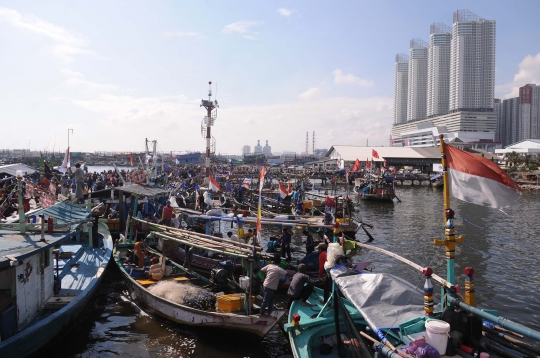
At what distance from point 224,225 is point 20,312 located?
21.3 meters

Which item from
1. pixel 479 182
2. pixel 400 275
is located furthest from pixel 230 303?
pixel 400 275

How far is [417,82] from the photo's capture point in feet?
582

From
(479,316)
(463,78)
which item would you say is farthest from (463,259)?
(463,78)

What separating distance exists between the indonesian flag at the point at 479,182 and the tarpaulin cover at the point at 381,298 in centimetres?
212

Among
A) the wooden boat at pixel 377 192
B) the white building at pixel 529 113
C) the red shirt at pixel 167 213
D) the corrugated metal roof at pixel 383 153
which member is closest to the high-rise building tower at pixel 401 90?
the white building at pixel 529 113

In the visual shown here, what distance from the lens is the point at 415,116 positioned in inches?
7062

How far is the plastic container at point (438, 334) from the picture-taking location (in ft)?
20.8

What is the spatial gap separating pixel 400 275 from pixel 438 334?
478 inches

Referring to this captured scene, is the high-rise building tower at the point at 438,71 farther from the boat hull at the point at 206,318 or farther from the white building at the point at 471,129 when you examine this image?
the boat hull at the point at 206,318

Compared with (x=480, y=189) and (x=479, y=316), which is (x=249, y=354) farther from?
(x=480, y=189)

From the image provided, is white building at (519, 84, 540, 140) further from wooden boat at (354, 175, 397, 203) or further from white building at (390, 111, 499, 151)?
wooden boat at (354, 175, 397, 203)

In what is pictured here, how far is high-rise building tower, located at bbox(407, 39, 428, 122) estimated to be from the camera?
570 ft

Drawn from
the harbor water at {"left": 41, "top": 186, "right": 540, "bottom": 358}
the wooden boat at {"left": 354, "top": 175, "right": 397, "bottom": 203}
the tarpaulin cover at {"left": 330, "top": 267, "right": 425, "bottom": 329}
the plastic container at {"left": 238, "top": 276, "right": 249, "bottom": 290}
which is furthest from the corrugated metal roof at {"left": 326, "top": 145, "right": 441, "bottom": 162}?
the tarpaulin cover at {"left": 330, "top": 267, "right": 425, "bottom": 329}

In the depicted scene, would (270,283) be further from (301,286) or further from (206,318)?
(206,318)
